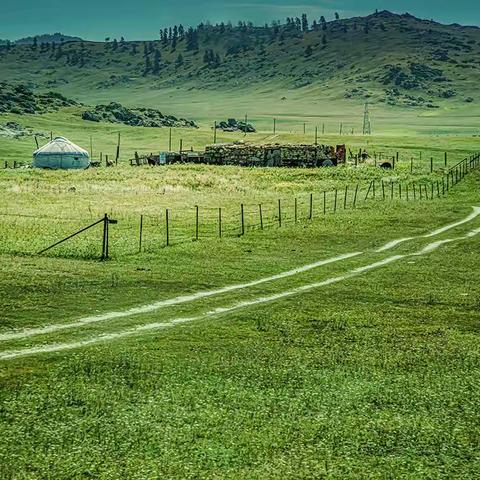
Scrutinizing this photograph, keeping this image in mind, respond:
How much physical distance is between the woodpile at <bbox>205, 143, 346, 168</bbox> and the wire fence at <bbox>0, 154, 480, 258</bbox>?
29.6m

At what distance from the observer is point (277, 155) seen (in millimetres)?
→ 103688

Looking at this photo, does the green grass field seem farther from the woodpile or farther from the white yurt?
the white yurt

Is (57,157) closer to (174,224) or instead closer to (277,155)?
(277,155)

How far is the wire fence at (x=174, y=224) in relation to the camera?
133ft

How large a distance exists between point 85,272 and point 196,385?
14.5 meters

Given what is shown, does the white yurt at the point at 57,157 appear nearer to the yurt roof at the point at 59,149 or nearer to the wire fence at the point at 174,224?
the yurt roof at the point at 59,149

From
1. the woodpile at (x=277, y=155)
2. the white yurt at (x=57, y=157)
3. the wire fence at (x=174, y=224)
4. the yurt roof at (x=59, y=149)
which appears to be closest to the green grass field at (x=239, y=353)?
the wire fence at (x=174, y=224)

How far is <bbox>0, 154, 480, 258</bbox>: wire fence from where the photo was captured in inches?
1591

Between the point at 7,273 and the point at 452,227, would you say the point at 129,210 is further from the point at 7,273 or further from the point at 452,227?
the point at 7,273

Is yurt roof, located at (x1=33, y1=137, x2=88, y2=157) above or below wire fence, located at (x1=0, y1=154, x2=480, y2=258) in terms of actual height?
above

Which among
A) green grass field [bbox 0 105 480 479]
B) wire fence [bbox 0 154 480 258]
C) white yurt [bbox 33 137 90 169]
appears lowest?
green grass field [bbox 0 105 480 479]

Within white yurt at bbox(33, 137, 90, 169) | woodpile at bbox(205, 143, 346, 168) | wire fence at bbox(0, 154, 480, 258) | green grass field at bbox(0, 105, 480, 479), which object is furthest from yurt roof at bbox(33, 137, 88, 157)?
green grass field at bbox(0, 105, 480, 479)

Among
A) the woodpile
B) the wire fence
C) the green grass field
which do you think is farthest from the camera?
the woodpile

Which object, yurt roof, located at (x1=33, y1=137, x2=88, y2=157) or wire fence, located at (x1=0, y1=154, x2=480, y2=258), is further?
A: yurt roof, located at (x1=33, y1=137, x2=88, y2=157)
